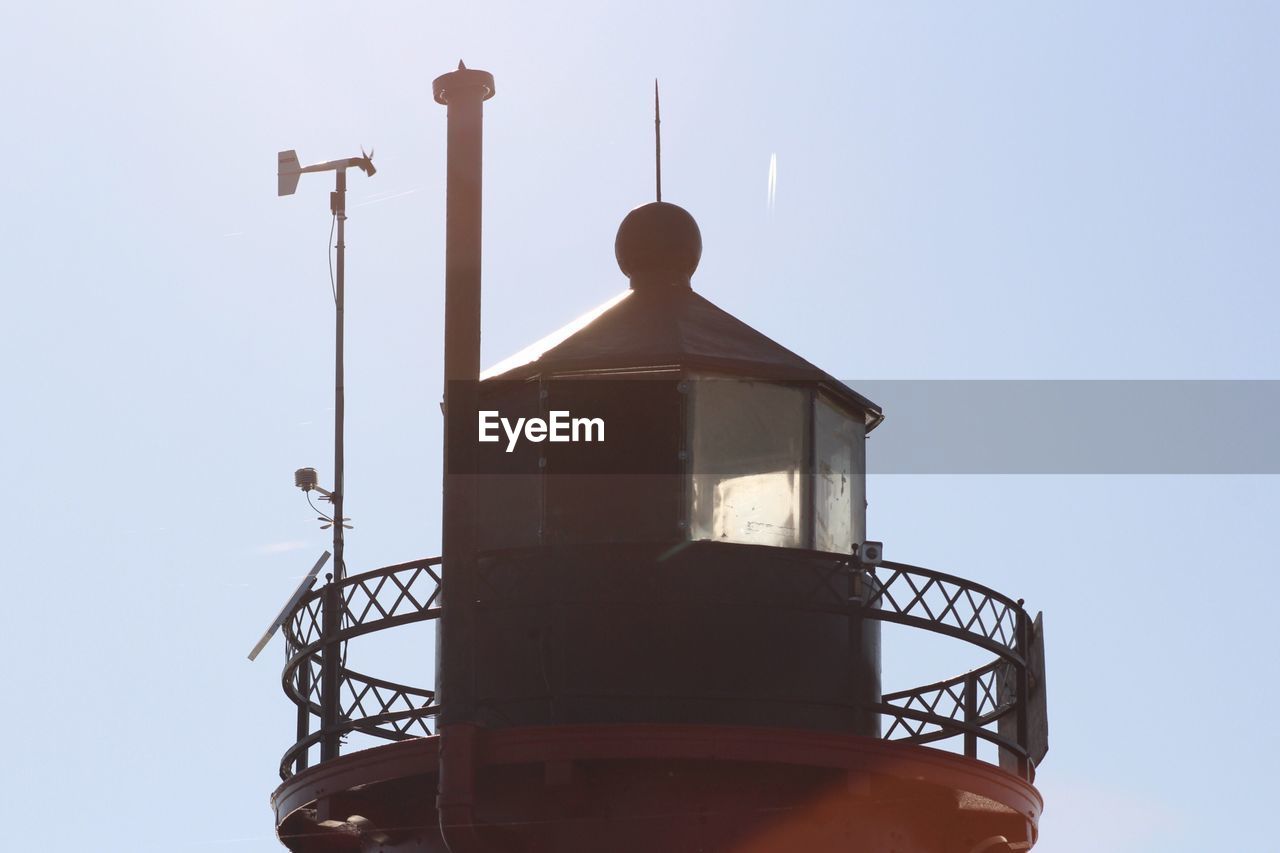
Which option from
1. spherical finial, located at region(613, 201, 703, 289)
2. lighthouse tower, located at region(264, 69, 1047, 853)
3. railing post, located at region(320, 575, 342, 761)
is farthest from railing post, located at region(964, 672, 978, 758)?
railing post, located at region(320, 575, 342, 761)

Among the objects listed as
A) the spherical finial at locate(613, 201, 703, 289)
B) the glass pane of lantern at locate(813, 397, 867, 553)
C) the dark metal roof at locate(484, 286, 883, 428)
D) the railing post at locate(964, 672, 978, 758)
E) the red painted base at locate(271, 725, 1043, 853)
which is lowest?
the red painted base at locate(271, 725, 1043, 853)

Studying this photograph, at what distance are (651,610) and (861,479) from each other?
2762 mm

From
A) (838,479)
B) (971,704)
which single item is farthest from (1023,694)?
(838,479)

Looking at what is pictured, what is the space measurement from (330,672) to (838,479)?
467 centimetres

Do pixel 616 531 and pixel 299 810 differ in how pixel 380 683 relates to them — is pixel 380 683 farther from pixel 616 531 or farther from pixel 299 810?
pixel 616 531

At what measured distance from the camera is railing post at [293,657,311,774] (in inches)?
946

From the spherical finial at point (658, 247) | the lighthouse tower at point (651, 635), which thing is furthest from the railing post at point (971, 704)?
the spherical finial at point (658, 247)

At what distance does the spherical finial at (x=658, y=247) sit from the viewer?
24984mm

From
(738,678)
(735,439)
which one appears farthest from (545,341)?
(738,678)

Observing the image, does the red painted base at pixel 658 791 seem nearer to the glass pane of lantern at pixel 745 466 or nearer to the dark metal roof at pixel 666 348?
the glass pane of lantern at pixel 745 466

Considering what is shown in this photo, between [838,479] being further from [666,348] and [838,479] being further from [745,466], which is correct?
[666,348]

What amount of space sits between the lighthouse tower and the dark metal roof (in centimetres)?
3

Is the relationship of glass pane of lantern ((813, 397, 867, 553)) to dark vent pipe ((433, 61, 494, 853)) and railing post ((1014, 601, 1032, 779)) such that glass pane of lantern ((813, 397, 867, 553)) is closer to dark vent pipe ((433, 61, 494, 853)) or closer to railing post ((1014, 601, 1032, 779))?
railing post ((1014, 601, 1032, 779))

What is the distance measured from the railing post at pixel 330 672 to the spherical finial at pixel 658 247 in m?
3.95
